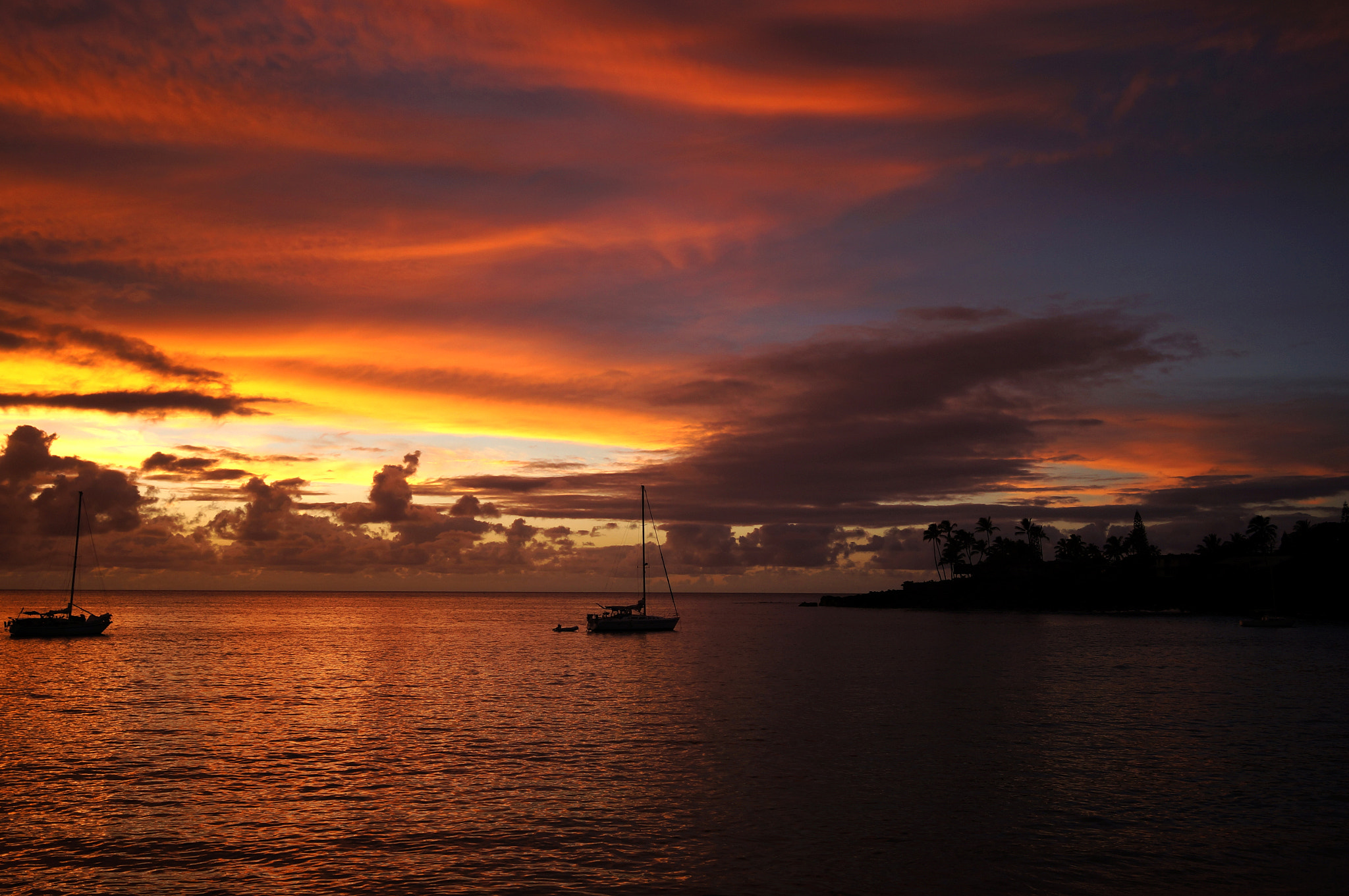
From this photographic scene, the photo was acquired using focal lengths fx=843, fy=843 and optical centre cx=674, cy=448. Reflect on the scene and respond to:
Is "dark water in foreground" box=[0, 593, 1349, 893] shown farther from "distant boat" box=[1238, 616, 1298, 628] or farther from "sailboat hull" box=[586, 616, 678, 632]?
"distant boat" box=[1238, 616, 1298, 628]

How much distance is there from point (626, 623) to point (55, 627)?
76.8 meters

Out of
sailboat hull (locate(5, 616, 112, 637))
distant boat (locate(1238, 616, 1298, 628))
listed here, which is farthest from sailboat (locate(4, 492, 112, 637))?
distant boat (locate(1238, 616, 1298, 628))

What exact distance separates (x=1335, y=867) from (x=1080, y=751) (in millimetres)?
15423

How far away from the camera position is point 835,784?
104ft

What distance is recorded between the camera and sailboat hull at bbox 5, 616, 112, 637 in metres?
111

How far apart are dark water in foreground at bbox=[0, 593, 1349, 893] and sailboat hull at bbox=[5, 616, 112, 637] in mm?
47033

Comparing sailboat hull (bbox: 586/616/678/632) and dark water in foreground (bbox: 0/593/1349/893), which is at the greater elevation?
sailboat hull (bbox: 586/616/678/632)

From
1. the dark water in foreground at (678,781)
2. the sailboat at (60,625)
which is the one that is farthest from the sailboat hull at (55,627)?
the dark water in foreground at (678,781)

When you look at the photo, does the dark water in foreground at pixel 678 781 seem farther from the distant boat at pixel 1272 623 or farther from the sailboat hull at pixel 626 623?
the distant boat at pixel 1272 623

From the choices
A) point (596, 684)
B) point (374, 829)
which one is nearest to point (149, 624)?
point (596, 684)

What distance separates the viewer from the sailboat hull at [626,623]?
4877 inches

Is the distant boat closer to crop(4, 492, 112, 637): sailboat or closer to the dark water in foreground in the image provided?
the dark water in foreground

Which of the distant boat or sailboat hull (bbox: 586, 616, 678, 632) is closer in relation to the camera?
sailboat hull (bbox: 586, 616, 678, 632)

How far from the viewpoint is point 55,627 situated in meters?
113
